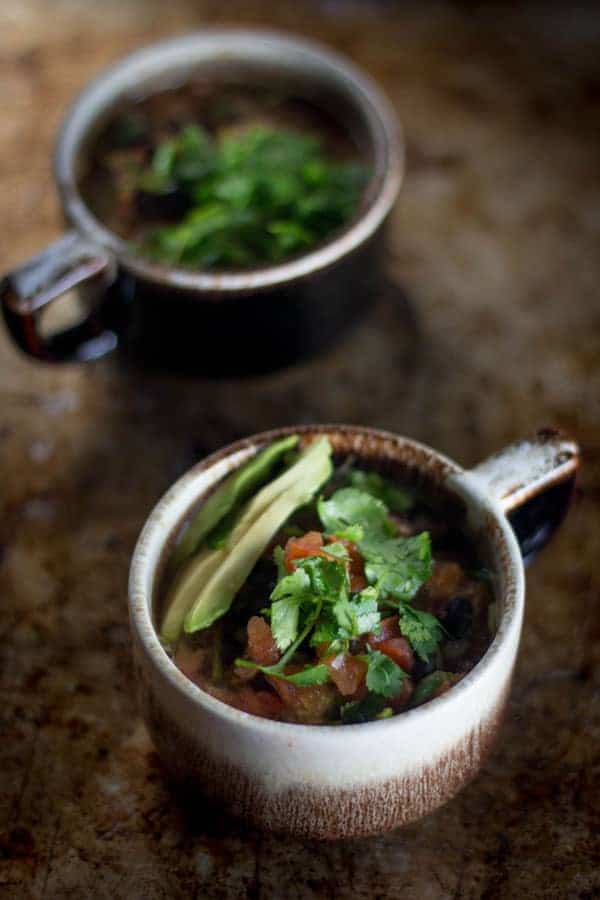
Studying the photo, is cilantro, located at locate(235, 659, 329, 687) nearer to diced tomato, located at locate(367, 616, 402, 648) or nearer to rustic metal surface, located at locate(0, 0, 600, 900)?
diced tomato, located at locate(367, 616, 402, 648)

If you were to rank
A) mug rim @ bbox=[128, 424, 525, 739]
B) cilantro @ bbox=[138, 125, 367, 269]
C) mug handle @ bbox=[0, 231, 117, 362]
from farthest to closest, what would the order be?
cilantro @ bbox=[138, 125, 367, 269] < mug handle @ bbox=[0, 231, 117, 362] < mug rim @ bbox=[128, 424, 525, 739]

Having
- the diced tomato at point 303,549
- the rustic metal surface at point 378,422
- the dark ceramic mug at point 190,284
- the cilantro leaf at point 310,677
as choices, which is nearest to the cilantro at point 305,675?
the cilantro leaf at point 310,677

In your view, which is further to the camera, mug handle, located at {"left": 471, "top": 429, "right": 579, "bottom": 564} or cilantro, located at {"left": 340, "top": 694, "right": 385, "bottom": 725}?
mug handle, located at {"left": 471, "top": 429, "right": 579, "bottom": 564}

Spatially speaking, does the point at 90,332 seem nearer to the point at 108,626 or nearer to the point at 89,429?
the point at 89,429

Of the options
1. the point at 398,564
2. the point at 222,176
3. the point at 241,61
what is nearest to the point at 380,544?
the point at 398,564

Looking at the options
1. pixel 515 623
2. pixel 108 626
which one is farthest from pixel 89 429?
pixel 515 623

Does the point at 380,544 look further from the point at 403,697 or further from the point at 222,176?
the point at 222,176

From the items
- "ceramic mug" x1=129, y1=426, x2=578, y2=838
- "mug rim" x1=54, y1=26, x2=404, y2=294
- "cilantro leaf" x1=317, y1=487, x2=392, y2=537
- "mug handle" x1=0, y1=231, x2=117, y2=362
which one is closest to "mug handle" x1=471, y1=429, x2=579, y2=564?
"ceramic mug" x1=129, y1=426, x2=578, y2=838
